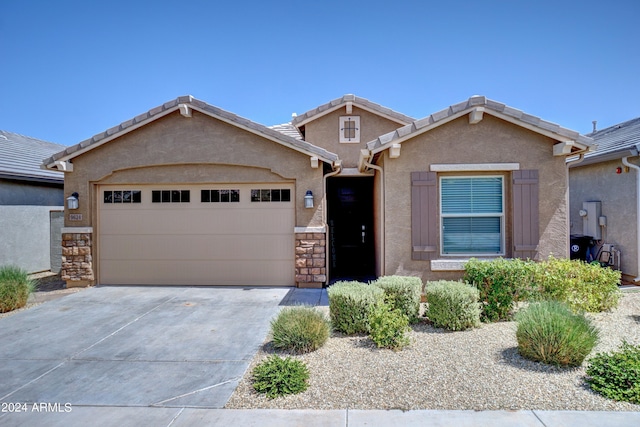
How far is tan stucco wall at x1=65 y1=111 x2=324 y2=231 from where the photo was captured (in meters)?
8.62

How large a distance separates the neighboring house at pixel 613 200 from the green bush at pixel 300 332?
6.90 m

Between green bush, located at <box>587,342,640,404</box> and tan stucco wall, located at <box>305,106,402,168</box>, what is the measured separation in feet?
25.2

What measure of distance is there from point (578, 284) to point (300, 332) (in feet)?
15.6

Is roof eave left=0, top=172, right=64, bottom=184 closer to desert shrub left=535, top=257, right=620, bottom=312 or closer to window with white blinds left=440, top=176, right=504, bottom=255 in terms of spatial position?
window with white blinds left=440, top=176, right=504, bottom=255

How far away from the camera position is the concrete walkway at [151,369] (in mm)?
3334

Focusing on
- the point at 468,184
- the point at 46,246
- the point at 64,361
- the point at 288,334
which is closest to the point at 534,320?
the point at 288,334

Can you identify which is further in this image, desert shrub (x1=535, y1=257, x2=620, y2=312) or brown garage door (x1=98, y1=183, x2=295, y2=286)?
brown garage door (x1=98, y1=183, x2=295, y2=286)

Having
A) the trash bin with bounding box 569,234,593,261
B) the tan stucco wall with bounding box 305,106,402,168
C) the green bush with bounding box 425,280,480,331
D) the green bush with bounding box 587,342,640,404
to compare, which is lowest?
the green bush with bounding box 587,342,640,404

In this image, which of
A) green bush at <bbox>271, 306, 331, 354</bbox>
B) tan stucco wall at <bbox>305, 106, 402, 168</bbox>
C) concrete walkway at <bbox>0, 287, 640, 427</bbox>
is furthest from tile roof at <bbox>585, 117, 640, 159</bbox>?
green bush at <bbox>271, 306, 331, 354</bbox>

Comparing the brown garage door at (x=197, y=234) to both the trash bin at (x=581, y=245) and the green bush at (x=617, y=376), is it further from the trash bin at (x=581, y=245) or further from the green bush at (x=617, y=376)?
the trash bin at (x=581, y=245)

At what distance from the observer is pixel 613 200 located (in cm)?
915

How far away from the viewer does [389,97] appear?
505 inches

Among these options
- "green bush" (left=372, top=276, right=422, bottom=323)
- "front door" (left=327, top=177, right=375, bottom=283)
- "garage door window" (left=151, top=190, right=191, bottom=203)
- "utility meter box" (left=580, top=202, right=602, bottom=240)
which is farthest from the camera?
"front door" (left=327, top=177, right=375, bottom=283)

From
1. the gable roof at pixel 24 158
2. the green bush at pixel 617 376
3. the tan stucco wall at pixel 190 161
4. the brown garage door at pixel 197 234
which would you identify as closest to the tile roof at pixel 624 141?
the green bush at pixel 617 376
